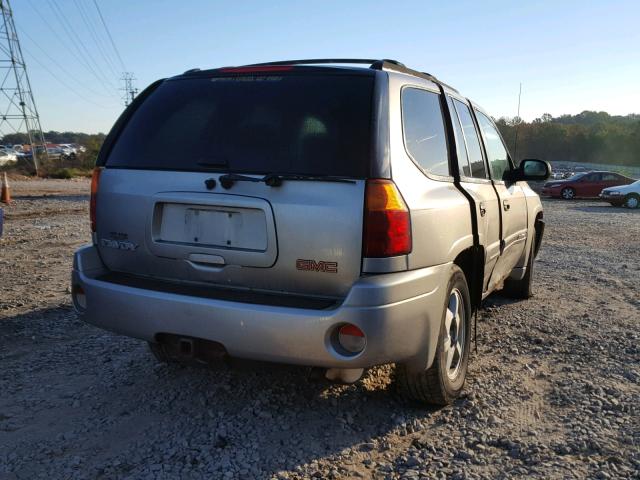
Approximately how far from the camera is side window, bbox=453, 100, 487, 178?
162 inches

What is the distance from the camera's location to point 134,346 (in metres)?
4.34

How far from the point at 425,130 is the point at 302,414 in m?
1.80

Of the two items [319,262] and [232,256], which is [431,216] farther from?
[232,256]

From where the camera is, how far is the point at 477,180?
4.04 metres

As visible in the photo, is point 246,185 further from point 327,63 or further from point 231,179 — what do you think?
point 327,63

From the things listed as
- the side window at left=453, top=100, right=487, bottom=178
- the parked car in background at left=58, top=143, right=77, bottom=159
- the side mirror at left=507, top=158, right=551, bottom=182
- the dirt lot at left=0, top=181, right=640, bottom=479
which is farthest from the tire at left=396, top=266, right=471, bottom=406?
the parked car in background at left=58, top=143, right=77, bottom=159

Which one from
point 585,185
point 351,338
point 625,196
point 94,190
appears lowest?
point 625,196

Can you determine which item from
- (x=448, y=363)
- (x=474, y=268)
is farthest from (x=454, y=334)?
(x=474, y=268)

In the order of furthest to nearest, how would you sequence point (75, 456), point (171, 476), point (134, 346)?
1. point (134, 346)
2. point (75, 456)
3. point (171, 476)

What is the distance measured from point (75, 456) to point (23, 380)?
3.89 feet

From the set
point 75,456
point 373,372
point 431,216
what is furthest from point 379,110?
point 75,456

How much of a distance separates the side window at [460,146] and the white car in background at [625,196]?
A: 72.5 ft

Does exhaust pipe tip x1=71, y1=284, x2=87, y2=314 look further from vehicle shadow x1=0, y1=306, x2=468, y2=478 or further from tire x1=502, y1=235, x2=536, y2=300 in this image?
tire x1=502, y1=235, x2=536, y2=300

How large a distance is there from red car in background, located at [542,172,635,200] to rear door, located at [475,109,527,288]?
24.2m
